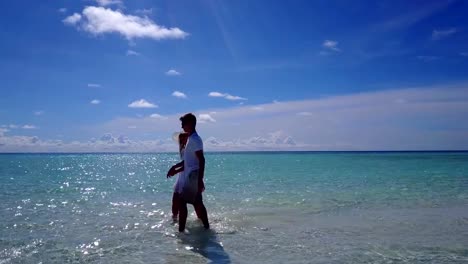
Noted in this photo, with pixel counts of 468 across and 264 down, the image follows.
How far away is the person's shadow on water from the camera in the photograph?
6.36 metres

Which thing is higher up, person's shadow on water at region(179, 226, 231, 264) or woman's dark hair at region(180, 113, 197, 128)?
woman's dark hair at region(180, 113, 197, 128)

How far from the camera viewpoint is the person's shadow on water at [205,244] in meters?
6.36

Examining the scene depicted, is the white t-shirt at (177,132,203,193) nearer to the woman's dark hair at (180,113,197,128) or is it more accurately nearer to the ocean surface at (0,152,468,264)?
the woman's dark hair at (180,113,197,128)

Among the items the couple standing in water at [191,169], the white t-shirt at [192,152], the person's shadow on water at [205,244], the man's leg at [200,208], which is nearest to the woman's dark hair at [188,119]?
the couple standing in water at [191,169]

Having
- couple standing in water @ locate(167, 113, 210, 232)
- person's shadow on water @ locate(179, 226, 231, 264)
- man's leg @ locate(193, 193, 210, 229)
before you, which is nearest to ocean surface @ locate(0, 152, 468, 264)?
person's shadow on water @ locate(179, 226, 231, 264)

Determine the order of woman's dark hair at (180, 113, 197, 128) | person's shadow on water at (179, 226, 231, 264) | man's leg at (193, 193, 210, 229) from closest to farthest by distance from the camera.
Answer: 1. person's shadow on water at (179, 226, 231, 264)
2. woman's dark hair at (180, 113, 197, 128)
3. man's leg at (193, 193, 210, 229)

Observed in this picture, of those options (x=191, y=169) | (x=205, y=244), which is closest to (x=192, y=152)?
(x=191, y=169)

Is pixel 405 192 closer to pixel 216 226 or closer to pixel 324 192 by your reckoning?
pixel 324 192

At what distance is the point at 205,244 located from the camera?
7.18 meters

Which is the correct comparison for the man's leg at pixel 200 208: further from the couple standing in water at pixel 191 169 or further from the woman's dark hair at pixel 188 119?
the woman's dark hair at pixel 188 119

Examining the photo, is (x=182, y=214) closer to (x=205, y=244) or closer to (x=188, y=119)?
(x=205, y=244)

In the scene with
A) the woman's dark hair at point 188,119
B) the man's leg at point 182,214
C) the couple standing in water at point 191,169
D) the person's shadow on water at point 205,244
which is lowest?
the person's shadow on water at point 205,244

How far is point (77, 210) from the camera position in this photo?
11125 millimetres

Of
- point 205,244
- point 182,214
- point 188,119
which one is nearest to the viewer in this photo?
point 205,244
